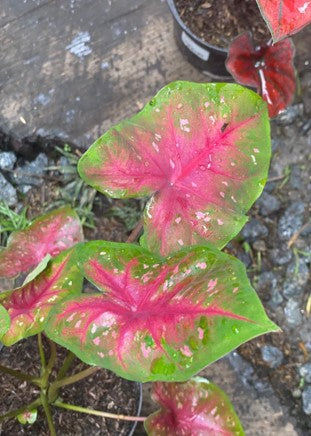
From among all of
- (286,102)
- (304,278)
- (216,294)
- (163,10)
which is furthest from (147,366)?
(163,10)

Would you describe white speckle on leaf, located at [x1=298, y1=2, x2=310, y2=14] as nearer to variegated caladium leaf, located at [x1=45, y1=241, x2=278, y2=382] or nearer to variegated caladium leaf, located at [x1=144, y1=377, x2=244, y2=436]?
variegated caladium leaf, located at [x1=45, y1=241, x2=278, y2=382]

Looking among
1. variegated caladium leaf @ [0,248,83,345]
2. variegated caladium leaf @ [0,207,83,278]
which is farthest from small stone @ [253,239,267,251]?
variegated caladium leaf @ [0,248,83,345]

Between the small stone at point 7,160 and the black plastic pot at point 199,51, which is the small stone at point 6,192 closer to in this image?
the small stone at point 7,160

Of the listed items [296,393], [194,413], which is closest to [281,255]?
[296,393]

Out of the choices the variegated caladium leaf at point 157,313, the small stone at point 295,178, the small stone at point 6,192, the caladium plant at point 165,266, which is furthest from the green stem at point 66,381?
the small stone at point 295,178

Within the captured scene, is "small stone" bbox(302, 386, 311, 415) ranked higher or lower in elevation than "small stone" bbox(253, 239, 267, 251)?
lower

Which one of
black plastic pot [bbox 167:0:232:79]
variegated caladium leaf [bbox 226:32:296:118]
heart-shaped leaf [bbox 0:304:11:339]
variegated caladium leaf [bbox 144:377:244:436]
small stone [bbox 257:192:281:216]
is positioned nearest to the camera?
heart-shaped leaf [bbox 0:304:11:339]
